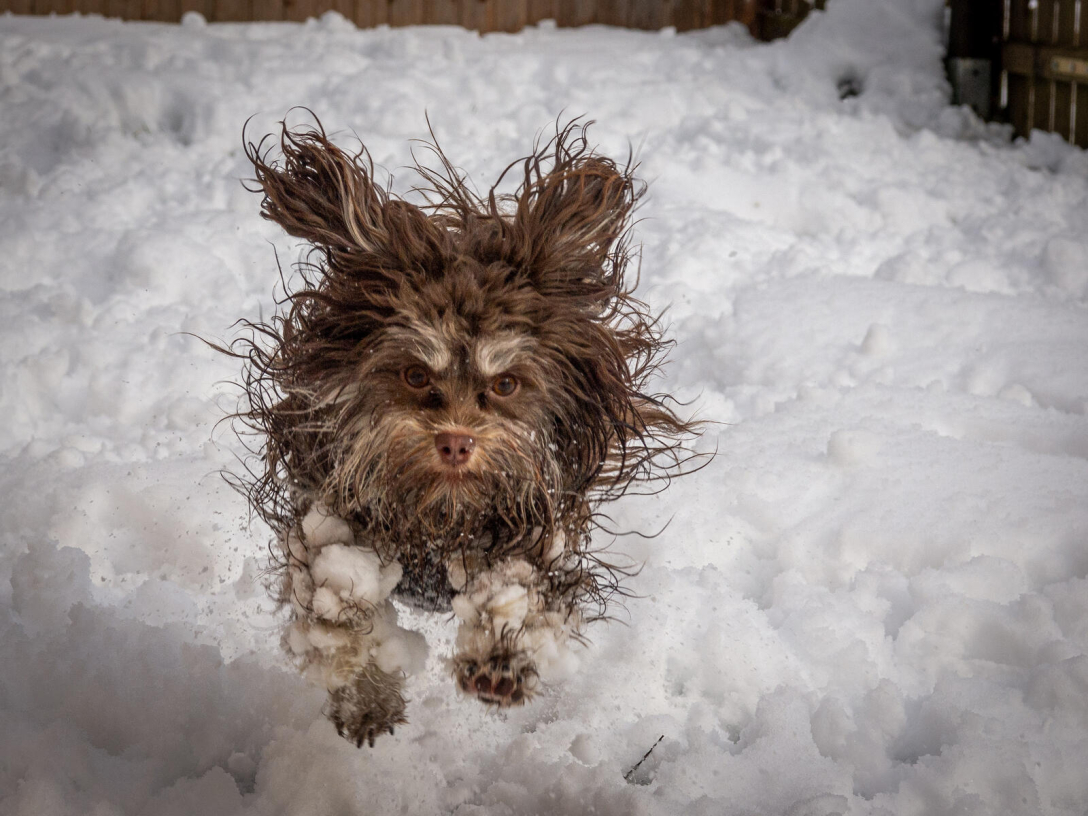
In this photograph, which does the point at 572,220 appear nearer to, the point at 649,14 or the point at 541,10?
the point at 541,10

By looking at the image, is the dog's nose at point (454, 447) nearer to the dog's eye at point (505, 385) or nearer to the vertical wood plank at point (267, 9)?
the dog's eye at point (505, 385)

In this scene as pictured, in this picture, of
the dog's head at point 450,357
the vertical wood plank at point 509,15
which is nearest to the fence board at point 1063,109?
the vertical wood plank at point 509,15

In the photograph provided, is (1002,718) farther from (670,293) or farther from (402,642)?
(670,293)

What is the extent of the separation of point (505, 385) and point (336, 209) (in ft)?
1.76

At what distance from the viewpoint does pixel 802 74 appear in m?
6.86

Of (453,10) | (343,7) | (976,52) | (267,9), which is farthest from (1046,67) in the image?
(267,9)

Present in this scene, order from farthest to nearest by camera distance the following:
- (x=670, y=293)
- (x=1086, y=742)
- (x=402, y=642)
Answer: (x=670, y=293), (x=402, y=642), (x=1086, y=742)

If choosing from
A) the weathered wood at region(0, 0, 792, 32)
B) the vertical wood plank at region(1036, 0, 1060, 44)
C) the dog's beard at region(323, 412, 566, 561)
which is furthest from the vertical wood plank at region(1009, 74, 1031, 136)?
the dog's beard at region(323, 412, 566, 561)

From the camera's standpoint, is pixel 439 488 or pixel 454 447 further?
pixel 439 488

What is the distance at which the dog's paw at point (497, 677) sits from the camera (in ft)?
6.72

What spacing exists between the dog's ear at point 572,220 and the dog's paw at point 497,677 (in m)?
0.81

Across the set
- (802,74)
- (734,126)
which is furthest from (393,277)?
(802,74)

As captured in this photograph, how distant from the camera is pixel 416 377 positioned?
186 centimetres

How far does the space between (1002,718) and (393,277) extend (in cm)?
162
